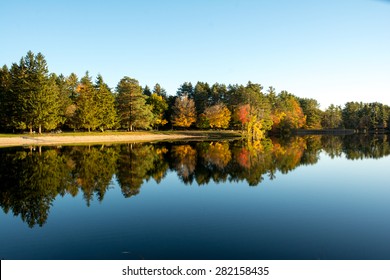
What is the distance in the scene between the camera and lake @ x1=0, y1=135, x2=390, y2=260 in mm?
7395

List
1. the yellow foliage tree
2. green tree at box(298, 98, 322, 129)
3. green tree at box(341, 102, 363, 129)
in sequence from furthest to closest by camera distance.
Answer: green tree at box(341, 102, 363, 129)
green tree at box(298, 98, 322, 129)
the yellow foliage tree

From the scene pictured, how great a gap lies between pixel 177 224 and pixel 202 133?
2518 inches

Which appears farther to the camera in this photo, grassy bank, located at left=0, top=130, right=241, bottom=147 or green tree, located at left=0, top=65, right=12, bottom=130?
green tree, located at left=0, top=65, right=12, bottom=130

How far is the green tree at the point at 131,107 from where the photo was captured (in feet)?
221

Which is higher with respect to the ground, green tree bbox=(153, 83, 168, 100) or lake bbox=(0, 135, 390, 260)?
green tree bbox=(153, 83, 168, 100)

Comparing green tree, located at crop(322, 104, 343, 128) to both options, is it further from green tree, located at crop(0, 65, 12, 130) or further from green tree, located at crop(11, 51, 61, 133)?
green tree, located at crop(0, 65, 12, 130)

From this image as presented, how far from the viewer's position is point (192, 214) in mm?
10570

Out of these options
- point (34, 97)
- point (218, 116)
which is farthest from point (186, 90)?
point (34, 97)

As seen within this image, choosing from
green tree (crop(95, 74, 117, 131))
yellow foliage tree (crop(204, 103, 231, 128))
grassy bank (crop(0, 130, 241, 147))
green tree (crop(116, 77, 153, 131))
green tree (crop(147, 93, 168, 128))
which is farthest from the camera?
green tree (crop(147, 93, 168, 128))

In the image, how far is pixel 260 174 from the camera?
62.1 feet

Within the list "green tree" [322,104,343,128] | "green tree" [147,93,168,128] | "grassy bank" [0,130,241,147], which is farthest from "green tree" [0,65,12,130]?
"green tree" [322,104,343,128]

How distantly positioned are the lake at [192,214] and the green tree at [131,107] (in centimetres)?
4791

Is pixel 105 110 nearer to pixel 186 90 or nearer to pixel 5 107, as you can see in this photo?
pixel 5 107
